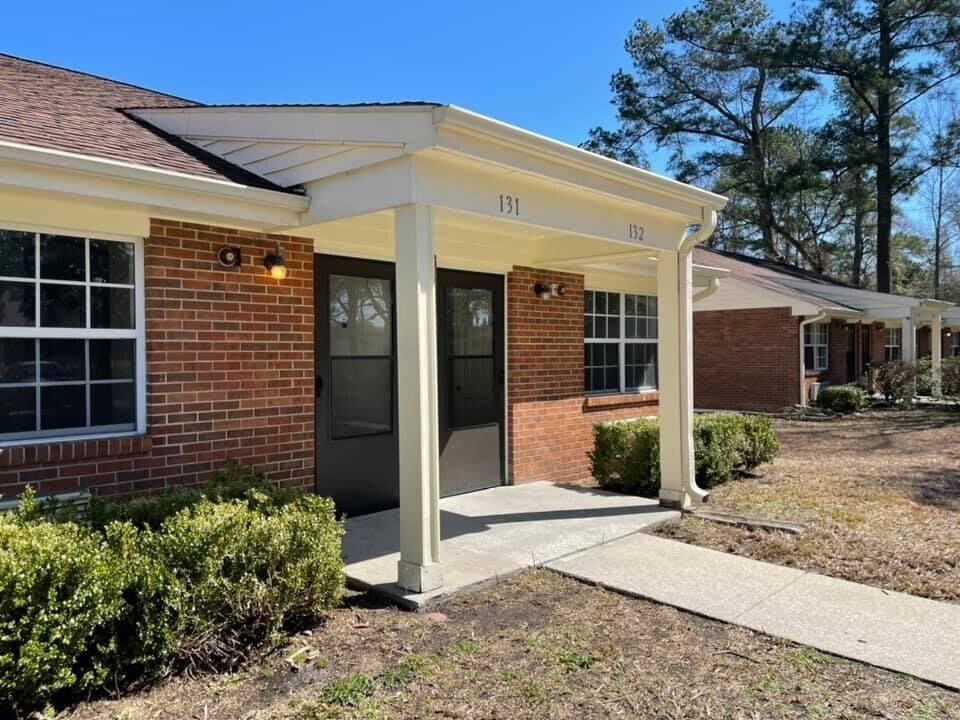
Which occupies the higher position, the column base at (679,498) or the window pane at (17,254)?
the window pane at (17,254)

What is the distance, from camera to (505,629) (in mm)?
3977

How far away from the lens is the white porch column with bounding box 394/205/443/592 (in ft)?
14.3

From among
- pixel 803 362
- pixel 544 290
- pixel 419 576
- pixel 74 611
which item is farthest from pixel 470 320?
pixel 803 362

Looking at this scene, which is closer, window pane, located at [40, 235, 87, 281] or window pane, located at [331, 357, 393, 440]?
window pane, located at [40, 235, 87, 281]

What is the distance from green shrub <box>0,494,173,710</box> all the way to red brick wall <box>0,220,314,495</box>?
1.13 metres

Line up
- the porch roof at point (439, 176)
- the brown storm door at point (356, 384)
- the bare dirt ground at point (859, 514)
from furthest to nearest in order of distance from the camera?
the brown storm door at point (356, 384) → the bare dirt ground at point (859, 514) → the porch roof at point (439, 176)

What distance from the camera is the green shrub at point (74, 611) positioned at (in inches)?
113

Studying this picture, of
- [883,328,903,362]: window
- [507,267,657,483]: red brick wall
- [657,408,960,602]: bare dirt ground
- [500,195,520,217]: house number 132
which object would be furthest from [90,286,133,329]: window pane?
[883,328,903,362]: window

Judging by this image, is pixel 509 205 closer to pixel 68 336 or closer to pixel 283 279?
pixel 283 279

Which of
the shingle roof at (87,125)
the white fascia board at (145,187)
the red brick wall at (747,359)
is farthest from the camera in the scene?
the red brick wall at (747,359)

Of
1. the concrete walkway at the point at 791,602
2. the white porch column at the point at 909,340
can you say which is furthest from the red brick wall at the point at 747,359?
the concrete walkway at the point at 791,602

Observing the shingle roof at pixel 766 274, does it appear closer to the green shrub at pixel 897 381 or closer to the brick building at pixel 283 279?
the green shrub at pixel 897 381

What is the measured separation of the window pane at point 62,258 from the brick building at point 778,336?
16485mm

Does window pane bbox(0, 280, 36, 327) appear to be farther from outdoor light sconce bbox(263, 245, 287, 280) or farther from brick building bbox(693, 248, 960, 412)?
brick building bbox(693, 248, 960, 412)
